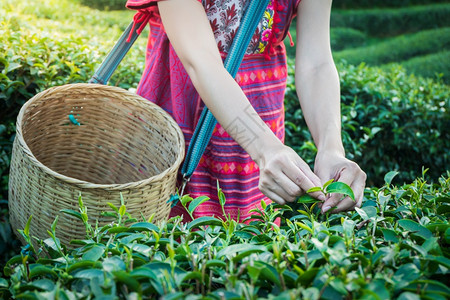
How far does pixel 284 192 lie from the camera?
1125mm

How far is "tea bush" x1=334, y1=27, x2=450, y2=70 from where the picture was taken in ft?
17.0

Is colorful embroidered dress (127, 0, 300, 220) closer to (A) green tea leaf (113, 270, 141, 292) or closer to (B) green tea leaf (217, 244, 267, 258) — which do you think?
(B) green tea leaf (217, 244, 267, 258)

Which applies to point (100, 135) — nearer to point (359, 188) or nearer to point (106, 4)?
point (359, 188)

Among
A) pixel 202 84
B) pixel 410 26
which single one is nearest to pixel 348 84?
pixel 202 84

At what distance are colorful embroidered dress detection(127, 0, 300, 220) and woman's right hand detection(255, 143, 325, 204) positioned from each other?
33 cm

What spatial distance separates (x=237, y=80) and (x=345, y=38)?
14.9ft

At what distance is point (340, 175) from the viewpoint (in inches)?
47.9

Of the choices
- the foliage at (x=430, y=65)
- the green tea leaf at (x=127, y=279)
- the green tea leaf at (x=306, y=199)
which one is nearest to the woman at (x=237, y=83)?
the green tea leaf at (x=306, y=199)

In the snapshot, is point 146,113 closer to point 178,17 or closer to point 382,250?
point 178,17

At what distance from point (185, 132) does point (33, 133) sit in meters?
0.45

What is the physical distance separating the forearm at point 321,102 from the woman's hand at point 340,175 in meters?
0.05

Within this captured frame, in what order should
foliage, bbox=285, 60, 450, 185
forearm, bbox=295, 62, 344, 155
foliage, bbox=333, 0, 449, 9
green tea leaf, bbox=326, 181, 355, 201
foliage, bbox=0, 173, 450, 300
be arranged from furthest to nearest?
foliage, bbox=333, 0, 449, 9, foliage, bbox=285, 60, 450, 185, forearm, bbox=295, 62, 344, 155, green tea leaf, bbox=326, 181, 355, 201, foliage, bbox=0, 173, 450, 300

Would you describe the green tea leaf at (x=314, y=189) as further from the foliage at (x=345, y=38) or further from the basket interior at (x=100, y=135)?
the foliage at (x=345, y=38)

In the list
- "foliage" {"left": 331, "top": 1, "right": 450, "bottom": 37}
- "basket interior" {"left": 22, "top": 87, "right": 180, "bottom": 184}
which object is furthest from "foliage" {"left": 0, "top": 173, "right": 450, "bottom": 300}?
"foliage" {"left": 331, "top": 1, "right": 450, "bottom": 37}
